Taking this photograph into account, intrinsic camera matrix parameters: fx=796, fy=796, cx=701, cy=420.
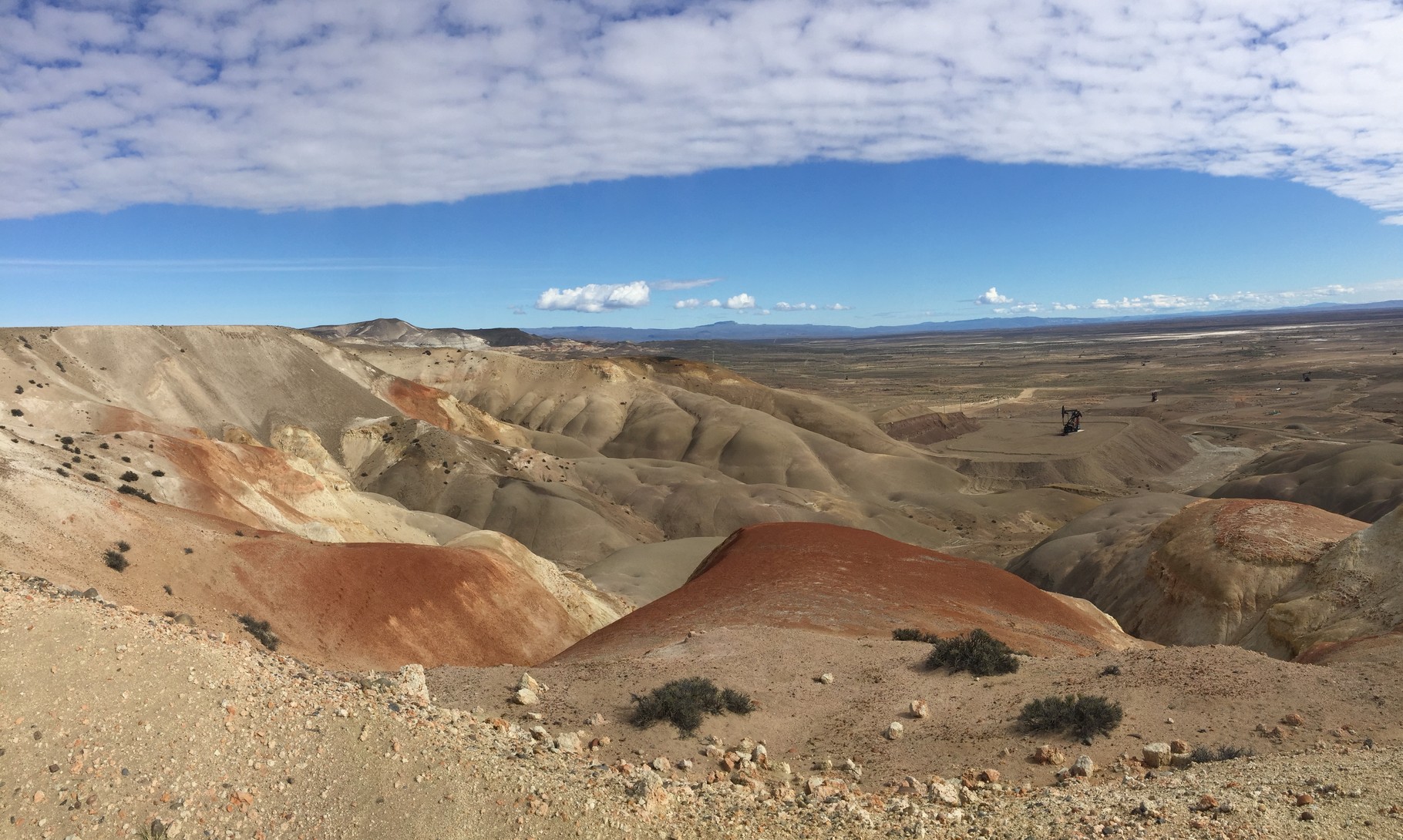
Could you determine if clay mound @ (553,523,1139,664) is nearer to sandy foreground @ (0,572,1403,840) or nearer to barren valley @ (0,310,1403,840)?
barren valley @ (0,310,1403,840)

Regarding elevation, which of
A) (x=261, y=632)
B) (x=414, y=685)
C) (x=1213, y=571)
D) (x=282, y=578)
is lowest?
(x=1213, y=571)

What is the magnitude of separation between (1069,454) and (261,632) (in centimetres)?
7695

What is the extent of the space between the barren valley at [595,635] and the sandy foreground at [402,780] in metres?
0.04

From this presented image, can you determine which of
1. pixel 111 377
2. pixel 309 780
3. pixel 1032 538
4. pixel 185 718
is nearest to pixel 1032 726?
pixel 309 780

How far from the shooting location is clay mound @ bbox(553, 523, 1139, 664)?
1945cm

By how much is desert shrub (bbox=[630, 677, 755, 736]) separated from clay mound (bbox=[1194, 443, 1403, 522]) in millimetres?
43581

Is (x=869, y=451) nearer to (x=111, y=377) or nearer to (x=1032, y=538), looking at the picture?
(x=1032, y=538)

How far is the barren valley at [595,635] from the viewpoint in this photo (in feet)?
26.7

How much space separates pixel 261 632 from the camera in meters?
18.8

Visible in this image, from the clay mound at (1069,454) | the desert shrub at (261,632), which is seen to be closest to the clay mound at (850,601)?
the desert shrub at (261,632)

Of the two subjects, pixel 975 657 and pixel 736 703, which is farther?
pixel 975 657

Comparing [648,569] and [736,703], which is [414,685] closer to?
[736,703]

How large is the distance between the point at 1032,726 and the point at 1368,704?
4.88m

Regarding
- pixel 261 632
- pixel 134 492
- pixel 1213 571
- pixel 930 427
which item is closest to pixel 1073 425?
pixel 930 427
